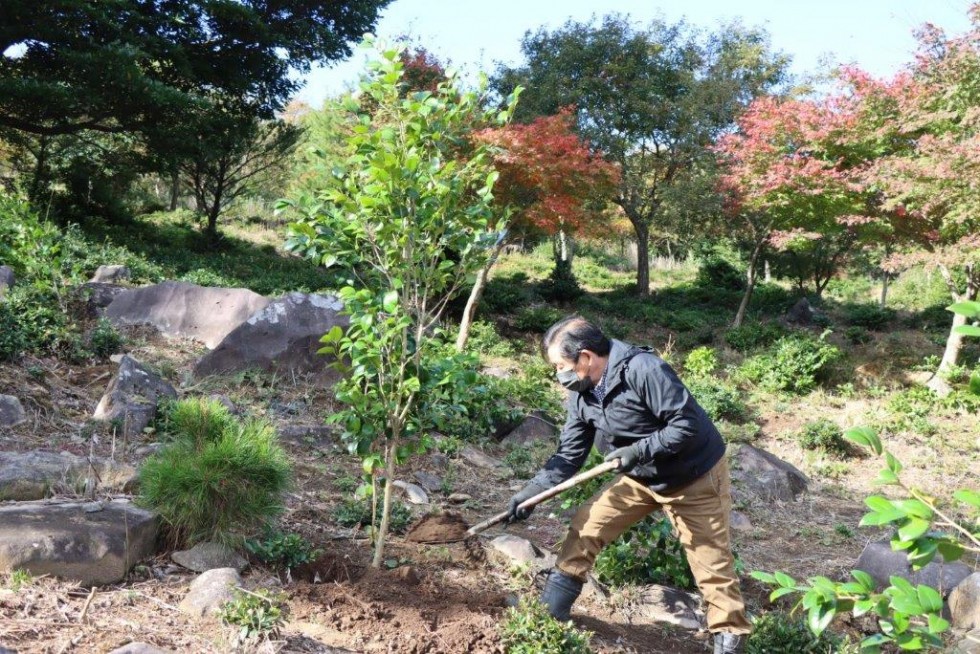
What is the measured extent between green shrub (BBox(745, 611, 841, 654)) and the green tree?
1.72 m

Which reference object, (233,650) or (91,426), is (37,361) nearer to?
(91,426)

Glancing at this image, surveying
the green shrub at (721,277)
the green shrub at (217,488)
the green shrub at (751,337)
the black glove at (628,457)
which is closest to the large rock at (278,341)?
the green shrub at (217,488)

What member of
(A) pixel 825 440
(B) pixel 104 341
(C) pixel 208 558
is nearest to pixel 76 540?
(C) pixel 208 558

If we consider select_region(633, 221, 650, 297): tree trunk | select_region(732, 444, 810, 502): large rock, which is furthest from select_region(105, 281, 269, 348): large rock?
select_region(633, 221, 650, 297): tree trunk

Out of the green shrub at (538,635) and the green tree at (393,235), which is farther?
the green tree at (393,235)

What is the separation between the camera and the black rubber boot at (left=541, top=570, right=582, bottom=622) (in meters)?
3.24

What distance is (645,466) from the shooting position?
307 cm

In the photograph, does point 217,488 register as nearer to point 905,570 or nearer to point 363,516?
point 363,516

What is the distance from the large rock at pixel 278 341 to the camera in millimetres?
7027

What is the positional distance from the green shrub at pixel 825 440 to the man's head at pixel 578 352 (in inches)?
231

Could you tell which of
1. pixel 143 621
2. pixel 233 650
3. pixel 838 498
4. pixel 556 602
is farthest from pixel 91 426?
pixel 838 498

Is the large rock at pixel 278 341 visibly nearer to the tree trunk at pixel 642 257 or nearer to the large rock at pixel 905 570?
the large rock at pixel 905 570

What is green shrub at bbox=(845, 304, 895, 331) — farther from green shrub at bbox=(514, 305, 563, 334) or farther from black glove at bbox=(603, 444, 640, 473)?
black glove at bbox=(603, 444, 640, 473)

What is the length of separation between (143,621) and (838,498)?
20.0ft
